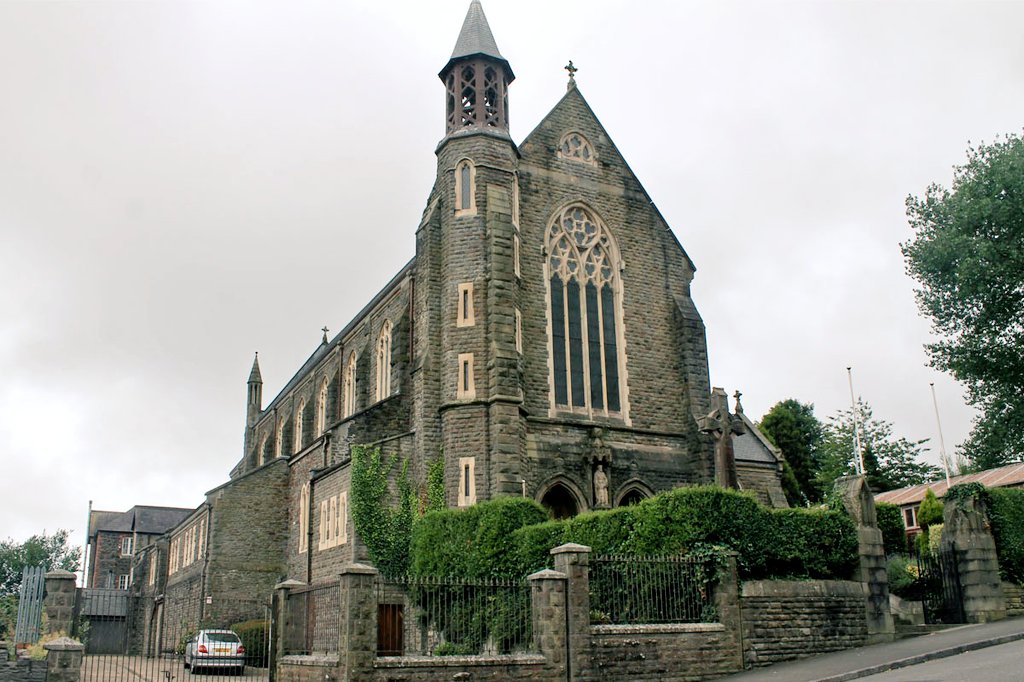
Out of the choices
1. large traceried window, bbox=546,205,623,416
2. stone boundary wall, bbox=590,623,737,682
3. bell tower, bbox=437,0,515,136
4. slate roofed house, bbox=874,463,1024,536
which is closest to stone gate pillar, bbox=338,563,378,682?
stone boundary wall, bbox=590,623,737,682

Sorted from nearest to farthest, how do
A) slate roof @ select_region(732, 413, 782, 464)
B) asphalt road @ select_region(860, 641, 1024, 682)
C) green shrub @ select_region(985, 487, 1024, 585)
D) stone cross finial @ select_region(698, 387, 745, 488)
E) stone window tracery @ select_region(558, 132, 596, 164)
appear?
asphalt road @ select_region(860, 641, 1024, 682) < green shrub @ select_region(985, 487, 1024, 585) < stone cross finial @ select_region(698, 387, 745, 488) < stone window tracery @ select_region(558, 132, 596, 164) < slate roof @ select_region(732, 413, 782, 464)

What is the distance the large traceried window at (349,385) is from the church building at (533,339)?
4229mm

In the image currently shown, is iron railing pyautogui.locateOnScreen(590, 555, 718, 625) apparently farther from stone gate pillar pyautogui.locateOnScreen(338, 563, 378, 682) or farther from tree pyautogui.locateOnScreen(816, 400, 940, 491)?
tree pyautogui.locateOnScreen(816, 400, 940, 491)

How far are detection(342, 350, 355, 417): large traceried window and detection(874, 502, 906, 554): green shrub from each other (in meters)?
21.8

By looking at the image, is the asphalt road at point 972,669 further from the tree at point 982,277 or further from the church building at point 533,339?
the tree at point 982,277

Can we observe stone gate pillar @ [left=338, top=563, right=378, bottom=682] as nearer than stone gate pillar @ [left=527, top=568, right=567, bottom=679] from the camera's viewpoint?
Yes

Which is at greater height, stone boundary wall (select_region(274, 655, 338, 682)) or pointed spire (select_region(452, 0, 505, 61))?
pointed spire (select_region(452, 0, 505, 61))

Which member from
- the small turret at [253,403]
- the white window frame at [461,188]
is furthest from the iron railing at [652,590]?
the small turret at [253,403]

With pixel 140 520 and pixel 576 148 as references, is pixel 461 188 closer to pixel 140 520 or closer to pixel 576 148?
pixel 576 148

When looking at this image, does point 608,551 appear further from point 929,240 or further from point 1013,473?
point 1013,473

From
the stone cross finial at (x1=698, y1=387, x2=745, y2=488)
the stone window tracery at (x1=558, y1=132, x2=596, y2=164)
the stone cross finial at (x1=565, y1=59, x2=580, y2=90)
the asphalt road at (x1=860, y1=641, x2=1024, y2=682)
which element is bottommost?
the asphalt road at (x1=860, y1=641, x2=1024, y2=682)

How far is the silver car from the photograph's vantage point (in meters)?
23.2

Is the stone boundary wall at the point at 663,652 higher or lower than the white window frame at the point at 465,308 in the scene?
lower

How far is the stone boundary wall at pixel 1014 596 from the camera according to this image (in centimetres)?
2205
